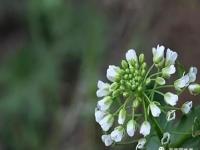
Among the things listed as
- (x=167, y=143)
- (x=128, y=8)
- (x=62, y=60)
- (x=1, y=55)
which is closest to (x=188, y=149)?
(x=167, y=143)

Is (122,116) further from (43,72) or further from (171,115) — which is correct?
(43,72)

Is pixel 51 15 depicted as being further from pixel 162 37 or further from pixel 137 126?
pixel 137 126

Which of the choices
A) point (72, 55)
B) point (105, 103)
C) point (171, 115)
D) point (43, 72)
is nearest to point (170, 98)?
point (171, 115)

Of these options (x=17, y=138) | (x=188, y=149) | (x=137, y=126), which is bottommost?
(x=188, y=149)

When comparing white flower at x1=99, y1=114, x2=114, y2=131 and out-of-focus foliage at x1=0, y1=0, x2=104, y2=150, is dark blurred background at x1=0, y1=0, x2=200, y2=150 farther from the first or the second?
white flower at x1=99, y1=114, x2=114, y2=131

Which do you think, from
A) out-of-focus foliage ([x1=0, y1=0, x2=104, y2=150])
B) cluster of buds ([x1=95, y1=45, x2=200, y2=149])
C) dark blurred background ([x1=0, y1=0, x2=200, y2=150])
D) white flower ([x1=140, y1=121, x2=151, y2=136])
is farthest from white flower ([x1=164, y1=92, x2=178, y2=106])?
out-of-focus foliage ([x1=0, y1=0, x2=104, y2=150])

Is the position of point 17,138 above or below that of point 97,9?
below
